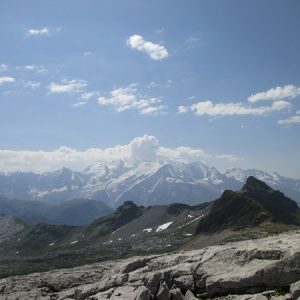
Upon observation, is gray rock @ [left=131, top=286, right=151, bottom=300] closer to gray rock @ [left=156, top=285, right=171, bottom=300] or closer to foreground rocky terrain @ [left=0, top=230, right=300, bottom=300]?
foreground rocky terrain @ [left=0, top=230, right=300, bottom=300]

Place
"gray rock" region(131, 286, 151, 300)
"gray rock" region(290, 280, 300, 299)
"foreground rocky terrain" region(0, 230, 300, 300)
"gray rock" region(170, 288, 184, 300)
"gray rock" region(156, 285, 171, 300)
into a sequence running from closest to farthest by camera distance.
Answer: "gray rock" region(290, 280, 300, 299) → "foreground rocky terrain" region(0, 230, 300, 300) → "gray rock" region(131, 286, 151, 300) → "gray rock" region(170, 288, 184, 300) → "gray rock" region(156, 285, 171, 300)

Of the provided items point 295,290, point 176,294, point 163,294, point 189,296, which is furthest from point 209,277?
point 295,290

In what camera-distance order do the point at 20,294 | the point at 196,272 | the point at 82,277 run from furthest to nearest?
the point at 82,277, the point at 20,294, the point at 196,272

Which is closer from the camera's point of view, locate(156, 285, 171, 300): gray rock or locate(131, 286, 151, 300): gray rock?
locate(131, 286, 151, 300): gray rock

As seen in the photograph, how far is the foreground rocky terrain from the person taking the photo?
4459cm

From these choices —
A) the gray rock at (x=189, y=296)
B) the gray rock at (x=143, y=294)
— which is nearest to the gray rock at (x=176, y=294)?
the gray rock at (x=189, y=296)

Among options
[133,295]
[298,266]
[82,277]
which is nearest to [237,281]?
[298,266]

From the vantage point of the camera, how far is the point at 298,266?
44.2 metres

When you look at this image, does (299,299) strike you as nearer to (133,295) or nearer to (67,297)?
(133,295)

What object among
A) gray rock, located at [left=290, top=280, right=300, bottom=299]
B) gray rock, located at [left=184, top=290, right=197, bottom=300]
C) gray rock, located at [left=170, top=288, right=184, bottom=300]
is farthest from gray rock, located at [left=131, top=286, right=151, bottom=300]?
gray rock, located at [left=290, top=280, right=300, bottom=299]

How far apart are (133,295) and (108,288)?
8.76 meters

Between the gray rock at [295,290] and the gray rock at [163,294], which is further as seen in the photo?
the gray rock at [163,294]

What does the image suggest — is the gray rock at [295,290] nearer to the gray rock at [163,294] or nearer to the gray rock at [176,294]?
the gray rock at [176,294]

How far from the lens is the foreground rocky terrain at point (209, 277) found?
146ft
